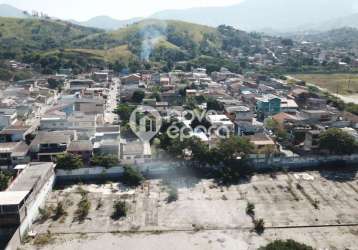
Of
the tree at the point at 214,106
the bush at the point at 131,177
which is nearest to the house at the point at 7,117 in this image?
the bush at the point at 131,177

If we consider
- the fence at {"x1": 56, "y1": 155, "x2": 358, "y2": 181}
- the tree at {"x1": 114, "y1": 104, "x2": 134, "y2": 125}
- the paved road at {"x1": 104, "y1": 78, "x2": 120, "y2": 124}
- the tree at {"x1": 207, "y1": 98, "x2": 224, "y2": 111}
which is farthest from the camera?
the tree at {"x1": 207, "y1": 98, "x2": 224, "y2": 111}

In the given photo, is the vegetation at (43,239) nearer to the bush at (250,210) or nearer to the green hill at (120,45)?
the bush at (250,210)

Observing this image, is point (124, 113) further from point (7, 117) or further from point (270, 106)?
point (270, 106)

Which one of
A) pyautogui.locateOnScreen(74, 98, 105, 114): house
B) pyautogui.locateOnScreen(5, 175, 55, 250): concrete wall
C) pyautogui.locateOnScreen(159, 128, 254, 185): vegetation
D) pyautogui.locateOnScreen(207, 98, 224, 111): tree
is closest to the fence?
pyautogui.locateOnScreen(159, 128, 254, 185): vegetation

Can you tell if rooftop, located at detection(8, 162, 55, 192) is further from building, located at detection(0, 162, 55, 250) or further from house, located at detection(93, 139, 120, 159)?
house, located at detection(93, 139, 120, 159)

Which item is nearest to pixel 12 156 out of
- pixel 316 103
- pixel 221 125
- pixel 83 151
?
pixel 83 151

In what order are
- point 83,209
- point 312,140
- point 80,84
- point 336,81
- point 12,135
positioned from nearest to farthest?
point 83,209, point 312,140, point 12,135, point 80,84, point 336,81
